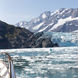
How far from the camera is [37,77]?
1093 inches

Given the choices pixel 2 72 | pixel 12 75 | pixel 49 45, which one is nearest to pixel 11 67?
pixel 12 75

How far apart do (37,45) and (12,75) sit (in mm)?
186376

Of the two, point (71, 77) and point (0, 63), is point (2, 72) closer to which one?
point (0, 63)

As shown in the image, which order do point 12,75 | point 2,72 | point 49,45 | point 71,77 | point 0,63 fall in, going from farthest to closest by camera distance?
point 49,45 → point 71,77 → point 0,63 → point 2,72 → point 12,75

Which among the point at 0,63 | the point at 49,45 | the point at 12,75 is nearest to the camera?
the point at 12,75

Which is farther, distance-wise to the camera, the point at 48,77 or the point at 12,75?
the point at 48,77

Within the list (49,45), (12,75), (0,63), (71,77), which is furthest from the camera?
(49,45)

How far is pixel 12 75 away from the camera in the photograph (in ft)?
33.3

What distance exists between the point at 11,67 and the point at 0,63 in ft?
9.63

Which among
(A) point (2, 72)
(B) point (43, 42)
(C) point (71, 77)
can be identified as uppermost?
(B) point (43, 42)

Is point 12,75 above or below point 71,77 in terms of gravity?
above

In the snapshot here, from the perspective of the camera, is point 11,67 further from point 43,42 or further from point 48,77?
point 43,42

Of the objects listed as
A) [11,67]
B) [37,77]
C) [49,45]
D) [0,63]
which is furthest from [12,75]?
[49,45]

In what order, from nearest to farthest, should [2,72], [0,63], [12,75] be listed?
[12,75] → [2,72] → [0,63]
